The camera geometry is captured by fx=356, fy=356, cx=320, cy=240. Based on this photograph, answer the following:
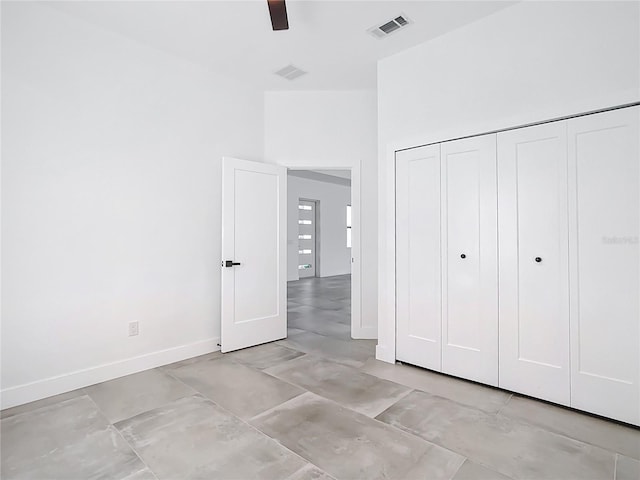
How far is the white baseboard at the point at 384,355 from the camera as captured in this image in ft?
10.8

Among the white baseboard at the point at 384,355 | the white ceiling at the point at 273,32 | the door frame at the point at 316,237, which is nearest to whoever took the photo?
the white ceiling at the point at 273,32

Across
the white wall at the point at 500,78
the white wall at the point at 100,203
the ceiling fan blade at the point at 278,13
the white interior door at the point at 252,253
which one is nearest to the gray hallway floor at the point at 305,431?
the white wall at the point at 100,203

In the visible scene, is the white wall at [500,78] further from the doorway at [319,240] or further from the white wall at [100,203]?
the doorway at [319,240]

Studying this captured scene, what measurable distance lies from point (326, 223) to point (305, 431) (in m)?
8.34

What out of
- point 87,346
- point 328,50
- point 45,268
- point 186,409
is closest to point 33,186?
point 45,268

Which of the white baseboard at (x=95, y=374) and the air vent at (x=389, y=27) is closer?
the white baseboard at (x=95, y=374)

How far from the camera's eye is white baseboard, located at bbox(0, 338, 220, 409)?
2471 millimetres

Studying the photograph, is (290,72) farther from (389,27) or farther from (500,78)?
(500,78)

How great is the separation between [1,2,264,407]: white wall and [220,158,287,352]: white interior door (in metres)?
0.21

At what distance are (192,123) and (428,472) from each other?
3.40 metres

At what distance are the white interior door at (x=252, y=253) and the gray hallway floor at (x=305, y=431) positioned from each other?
0.73 m

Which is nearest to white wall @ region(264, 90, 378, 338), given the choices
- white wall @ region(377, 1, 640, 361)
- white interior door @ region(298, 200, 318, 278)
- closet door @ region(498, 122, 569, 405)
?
white wall @ region(377, 1, 640, 361)

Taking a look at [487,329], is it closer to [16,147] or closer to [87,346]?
[87,346]

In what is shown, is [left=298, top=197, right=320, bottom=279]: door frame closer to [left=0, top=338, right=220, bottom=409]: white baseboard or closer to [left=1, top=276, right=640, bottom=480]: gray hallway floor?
[left=0, top=338, right=220, bottom=409]: white baseboard
